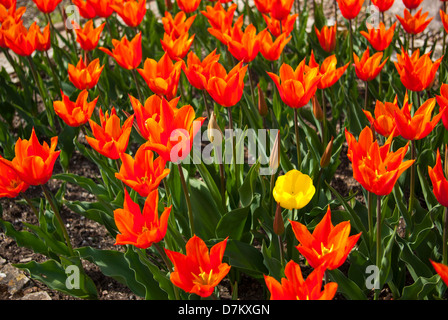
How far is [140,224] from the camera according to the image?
159cm

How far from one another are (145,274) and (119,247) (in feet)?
Result: 2.18

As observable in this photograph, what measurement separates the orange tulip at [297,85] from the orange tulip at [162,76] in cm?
40

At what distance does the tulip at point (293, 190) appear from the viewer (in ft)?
5.75

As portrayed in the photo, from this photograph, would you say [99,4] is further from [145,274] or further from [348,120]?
[145,274]

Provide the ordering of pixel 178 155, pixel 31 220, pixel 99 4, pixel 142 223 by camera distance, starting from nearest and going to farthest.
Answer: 1. pixel 142 223
2. pixel 178 155
3. pixel 31 220
4. pixel 99 4

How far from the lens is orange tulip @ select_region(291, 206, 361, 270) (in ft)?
4.87

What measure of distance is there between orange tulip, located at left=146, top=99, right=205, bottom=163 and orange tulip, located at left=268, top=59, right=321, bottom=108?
0.39m

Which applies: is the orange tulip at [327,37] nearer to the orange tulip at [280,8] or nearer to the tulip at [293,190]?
the orange tulip at [280,8]

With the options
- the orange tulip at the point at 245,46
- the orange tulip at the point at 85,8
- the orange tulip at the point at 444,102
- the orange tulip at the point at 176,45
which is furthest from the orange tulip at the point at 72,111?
the orange tulip at the point at 444,102

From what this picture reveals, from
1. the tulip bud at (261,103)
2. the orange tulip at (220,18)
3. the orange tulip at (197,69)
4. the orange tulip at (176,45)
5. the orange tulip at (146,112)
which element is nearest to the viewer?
the orange tulip at (146,112)

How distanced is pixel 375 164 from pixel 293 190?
0.27 meters

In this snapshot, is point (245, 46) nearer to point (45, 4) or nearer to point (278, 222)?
point (278, 222)
